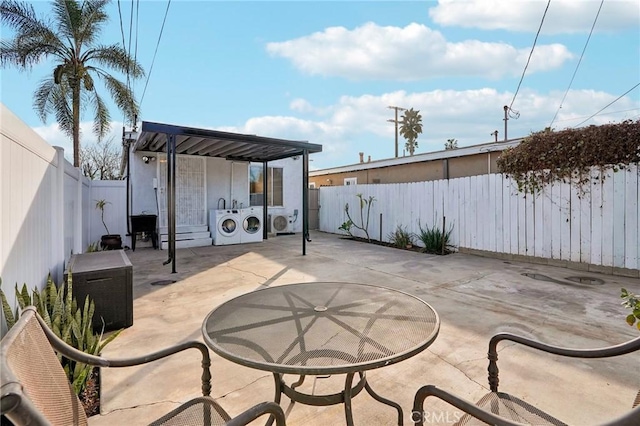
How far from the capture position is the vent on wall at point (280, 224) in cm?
1080

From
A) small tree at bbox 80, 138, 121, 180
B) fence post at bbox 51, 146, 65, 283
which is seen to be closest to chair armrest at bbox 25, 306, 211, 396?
fence post at bbox 51, 146, 65, 283

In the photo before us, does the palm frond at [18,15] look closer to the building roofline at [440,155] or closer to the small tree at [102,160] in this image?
the small tree at [102,160]

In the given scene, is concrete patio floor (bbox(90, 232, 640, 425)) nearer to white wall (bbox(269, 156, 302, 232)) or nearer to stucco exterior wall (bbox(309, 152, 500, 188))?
stucco exterior wall (bbox(309, 152, 500, 188))

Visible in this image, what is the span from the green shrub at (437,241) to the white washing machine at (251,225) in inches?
184

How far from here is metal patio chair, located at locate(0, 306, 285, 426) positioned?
68 centimetres

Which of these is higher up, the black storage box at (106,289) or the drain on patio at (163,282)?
the black storage box at (106,289)

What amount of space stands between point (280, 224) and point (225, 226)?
8.35ft

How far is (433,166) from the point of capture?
34.4 ft

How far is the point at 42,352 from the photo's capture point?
109 cm

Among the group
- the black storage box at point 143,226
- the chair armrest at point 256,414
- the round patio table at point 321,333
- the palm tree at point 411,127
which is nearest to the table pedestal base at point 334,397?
the round patio table at point 321,333

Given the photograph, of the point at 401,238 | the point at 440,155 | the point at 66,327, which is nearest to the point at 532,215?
the point at 401,238

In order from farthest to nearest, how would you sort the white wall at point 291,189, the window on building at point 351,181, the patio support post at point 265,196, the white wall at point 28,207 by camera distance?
the window on building at point 351,181
the white wall at point 291,189
the patio support post at point 265,196
the white wall at point 28,207

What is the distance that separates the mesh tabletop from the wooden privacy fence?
520 centimetres

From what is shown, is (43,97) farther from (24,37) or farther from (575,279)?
(575,279)
